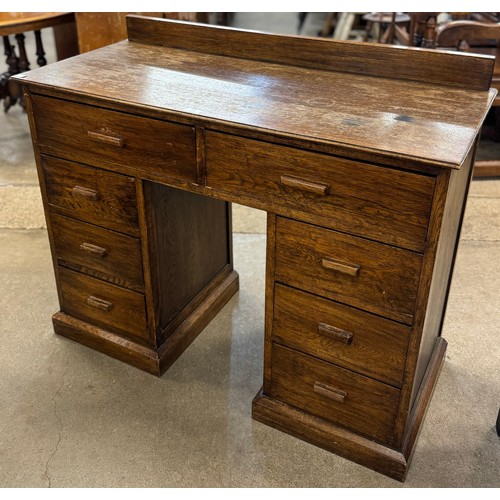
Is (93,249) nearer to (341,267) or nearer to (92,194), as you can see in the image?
(92,194)

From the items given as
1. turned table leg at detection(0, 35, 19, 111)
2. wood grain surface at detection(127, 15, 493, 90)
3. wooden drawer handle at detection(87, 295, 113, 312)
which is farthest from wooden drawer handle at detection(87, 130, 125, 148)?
turned table leg at detection(0, 35, 19, 111)

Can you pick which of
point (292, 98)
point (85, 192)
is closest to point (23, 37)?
point (85, 192)

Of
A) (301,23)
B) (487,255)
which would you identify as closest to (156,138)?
(487,255)

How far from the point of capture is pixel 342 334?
5.11ft

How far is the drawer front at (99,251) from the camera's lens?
1.86 m

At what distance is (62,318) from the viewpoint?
84.0 inches

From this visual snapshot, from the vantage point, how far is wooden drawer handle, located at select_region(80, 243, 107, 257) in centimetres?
189

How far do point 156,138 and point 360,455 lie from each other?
3.28ft

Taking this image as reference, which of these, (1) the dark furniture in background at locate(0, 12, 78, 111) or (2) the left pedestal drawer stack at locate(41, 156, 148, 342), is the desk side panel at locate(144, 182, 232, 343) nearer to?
(2) the left pedestal drawer stack at locate(41, 156, 148, 342)

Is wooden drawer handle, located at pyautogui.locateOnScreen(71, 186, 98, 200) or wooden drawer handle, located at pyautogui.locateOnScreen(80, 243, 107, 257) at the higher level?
wooden drawer handle, located at pyautogui.locateOnScreen(71, 186, 98, 200)

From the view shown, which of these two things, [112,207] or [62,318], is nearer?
[112,207]

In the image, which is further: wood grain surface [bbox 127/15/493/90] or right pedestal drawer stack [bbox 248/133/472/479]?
wood grain surface [bbox 127/15/493/90]

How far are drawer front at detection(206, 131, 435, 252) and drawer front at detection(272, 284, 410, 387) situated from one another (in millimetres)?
228

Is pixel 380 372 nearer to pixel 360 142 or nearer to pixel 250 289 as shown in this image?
pixel 360 142
